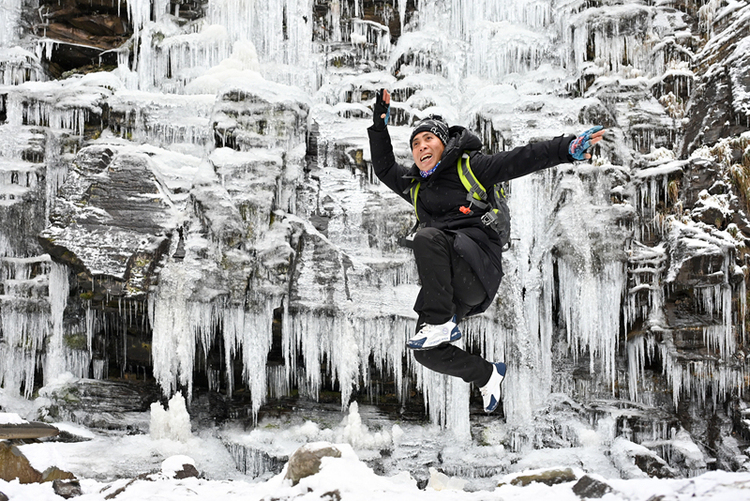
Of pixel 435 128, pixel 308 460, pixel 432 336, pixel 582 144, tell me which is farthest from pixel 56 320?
pixel 582 144

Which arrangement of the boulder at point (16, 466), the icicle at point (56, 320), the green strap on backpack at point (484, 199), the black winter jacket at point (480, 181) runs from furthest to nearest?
the icicle at point (56, 320), the boulder at point (16, 466), the green strap on backpack at point (484, 199), the black winter jacket at point (480, 181)

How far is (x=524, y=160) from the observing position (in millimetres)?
3498

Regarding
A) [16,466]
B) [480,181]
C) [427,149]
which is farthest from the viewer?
[16,466]

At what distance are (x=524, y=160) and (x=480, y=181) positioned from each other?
1.16ft

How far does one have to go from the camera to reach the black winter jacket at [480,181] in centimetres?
349

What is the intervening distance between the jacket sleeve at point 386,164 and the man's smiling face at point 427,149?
336 millimetres

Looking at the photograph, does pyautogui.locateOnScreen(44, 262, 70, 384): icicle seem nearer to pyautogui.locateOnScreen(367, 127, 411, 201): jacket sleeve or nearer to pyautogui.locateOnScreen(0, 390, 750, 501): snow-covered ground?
pyautogui.locateOnScreen(0, 390, 750, 501): snow-covered ground

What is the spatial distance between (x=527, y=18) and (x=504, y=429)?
9.48 m

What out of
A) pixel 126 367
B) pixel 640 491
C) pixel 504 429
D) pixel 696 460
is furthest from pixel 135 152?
pixel 696 460

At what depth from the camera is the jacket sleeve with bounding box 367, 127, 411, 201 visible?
4.20 metres

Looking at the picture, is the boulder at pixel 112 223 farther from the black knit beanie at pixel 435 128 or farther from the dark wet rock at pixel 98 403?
the black knit beanie at pixel 435 128

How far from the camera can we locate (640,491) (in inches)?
151

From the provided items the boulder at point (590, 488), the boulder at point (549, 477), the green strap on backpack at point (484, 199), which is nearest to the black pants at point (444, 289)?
the green strap on backpack at point (484, 199)

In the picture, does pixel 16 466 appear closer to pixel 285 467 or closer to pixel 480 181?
pixel 285 467
